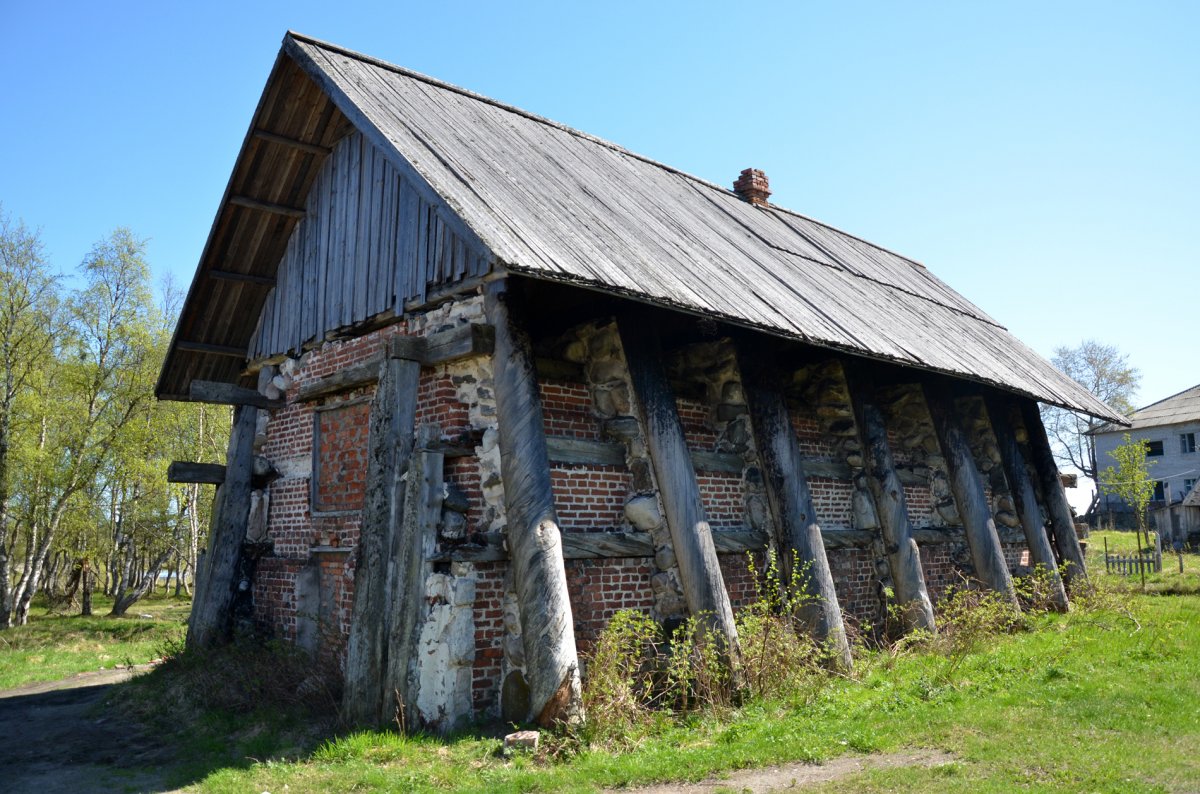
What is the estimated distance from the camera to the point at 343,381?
8.62 metres

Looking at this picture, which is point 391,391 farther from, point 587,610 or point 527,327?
point 587,610

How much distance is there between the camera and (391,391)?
7.31m

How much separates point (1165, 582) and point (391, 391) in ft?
52.6

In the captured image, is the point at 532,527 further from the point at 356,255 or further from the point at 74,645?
the point at 74,645

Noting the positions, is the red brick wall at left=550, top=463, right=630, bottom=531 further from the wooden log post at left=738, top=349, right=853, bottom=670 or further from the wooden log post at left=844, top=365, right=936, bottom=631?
the wooden log post at left=844, top=365, right=936, bottom=631

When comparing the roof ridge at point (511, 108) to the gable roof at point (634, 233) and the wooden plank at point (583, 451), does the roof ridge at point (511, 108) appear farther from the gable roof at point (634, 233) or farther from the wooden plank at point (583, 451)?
the wooden plank at point (583, 451)

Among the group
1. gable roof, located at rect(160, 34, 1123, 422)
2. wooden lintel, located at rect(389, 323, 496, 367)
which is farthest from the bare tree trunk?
wooden lintel, located at rect(389, 323, 496, 367)

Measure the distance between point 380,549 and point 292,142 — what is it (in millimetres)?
4901

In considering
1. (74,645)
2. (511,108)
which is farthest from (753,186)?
(74,645)

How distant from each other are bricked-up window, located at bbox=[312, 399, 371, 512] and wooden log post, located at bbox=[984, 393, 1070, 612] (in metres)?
9.12

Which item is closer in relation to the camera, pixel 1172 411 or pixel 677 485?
pixel 677 485

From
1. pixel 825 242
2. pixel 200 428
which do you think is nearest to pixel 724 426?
pixel 825 242

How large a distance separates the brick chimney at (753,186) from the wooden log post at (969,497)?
204 inches

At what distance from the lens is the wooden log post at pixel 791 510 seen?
816 centimetres
